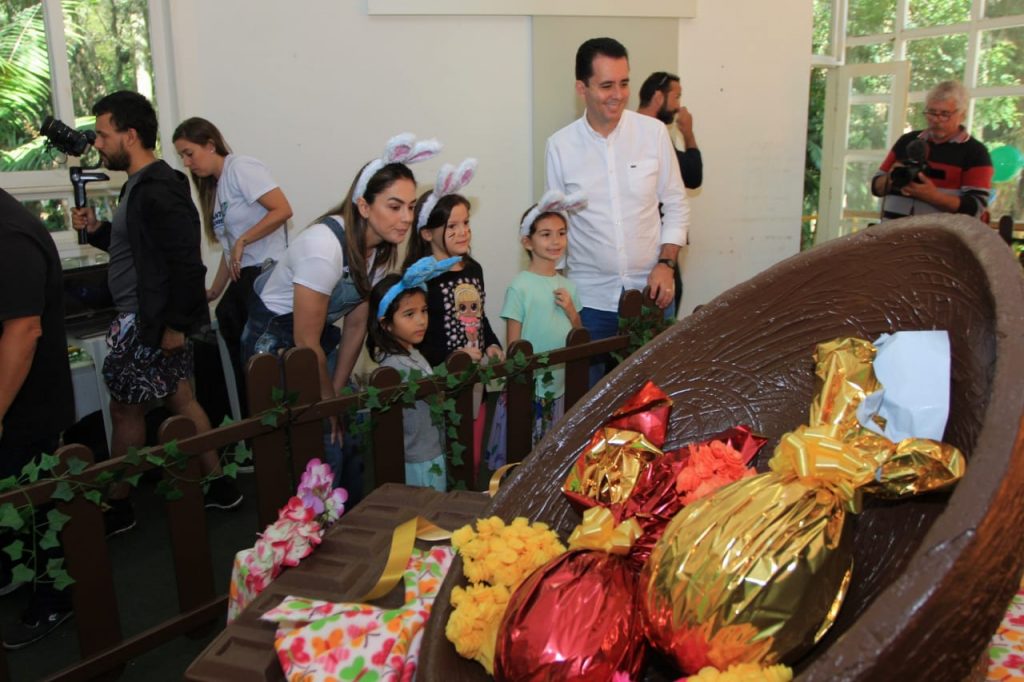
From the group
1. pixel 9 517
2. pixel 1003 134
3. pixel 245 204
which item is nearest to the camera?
pixel 9 517

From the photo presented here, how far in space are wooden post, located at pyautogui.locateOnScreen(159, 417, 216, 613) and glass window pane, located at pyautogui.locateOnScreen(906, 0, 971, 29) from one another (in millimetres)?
7317

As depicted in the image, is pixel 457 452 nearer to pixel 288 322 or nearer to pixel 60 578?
pixel 288 322

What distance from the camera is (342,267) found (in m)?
2.45

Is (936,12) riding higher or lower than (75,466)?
higher

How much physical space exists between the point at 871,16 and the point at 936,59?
69 centimetres

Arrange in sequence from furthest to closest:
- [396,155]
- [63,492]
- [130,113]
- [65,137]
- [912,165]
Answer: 1. [912,165]
2. [65,137]
3. [130,113]
4. [396,155]
5. [63,492]

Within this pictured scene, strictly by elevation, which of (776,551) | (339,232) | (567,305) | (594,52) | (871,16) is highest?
(871,16)

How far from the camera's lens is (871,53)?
750 centimetres

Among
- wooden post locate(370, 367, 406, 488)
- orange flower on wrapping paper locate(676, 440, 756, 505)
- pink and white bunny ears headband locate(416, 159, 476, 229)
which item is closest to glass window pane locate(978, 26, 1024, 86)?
pink and white bunny ears headband locate(416, 159, 476, 229)

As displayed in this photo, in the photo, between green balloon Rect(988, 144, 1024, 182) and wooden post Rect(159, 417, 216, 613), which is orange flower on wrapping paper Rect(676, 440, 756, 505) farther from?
green balloon Rect(988, 144, 1024, 182)

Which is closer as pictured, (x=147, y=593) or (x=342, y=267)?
(x=342, y=267)

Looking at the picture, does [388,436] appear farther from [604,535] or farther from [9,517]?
[604,535]

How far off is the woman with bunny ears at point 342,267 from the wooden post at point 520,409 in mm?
510

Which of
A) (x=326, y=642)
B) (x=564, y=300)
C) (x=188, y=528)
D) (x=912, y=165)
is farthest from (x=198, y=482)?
(x=912, y=165)
